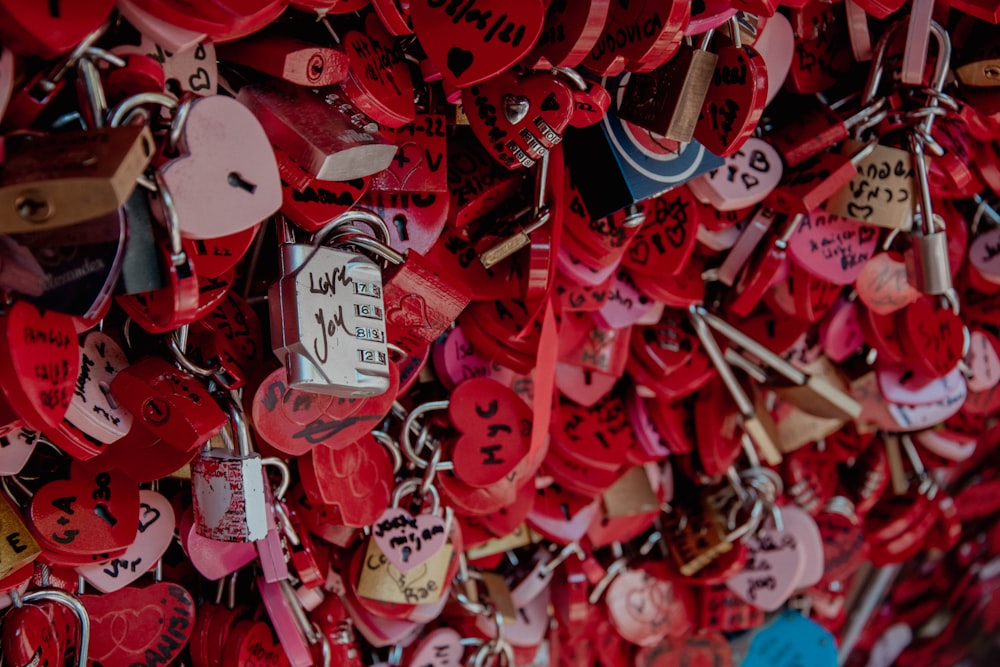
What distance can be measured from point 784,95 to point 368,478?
553 millimetres

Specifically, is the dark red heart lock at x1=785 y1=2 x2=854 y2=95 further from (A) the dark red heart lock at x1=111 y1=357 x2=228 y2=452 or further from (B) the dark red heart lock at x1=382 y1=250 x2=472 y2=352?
(A) the dark red heart lock at x1=111 y1=357 x2=228 y2=452

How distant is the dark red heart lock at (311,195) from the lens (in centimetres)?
58

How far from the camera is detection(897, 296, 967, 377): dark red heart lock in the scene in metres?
0.98

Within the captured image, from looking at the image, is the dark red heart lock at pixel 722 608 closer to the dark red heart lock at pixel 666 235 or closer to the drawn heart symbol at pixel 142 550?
the dark red heart lock at pixel 666 235

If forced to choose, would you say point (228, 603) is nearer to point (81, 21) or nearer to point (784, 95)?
A: point (81, 21)

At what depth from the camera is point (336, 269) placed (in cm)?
58

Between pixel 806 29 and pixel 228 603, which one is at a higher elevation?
pixel 806 29

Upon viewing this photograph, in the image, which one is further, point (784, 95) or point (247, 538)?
point (784, 95)

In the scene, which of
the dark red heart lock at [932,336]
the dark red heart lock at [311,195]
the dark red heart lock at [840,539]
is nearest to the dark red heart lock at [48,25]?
the dark red heart lock at [311,195]

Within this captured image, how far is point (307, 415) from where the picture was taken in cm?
65

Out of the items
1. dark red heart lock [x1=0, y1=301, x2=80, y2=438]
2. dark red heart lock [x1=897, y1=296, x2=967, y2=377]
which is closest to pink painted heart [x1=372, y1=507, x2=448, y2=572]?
dark red heart lock [x1=0, y1=301, x2=80, y2=438]

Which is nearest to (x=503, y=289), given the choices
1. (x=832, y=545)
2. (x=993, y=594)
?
(x=832, y=545)

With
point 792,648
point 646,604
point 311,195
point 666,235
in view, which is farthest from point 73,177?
point 792,648

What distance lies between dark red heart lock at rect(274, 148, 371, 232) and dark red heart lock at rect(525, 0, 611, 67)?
156 millimetres
